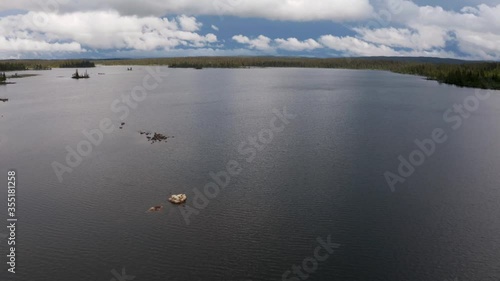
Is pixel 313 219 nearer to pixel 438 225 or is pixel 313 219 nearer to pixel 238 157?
pixel 438 225

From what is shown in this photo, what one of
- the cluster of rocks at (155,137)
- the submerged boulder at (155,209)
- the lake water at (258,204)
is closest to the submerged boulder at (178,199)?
the lake water at (258,204)

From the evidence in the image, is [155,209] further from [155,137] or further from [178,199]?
[155,137]

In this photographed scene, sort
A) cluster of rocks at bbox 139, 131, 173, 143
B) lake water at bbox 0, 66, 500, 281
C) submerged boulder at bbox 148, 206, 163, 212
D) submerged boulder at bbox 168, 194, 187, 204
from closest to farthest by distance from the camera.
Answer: lake water at bbox 0, 66, 500, 281, submerged boulder at bbox 148, 206, 163, 212, submerged boulder at bbox 168, 194, 187, 204, cluster of rocks at bbox 139, 131, 173, 143

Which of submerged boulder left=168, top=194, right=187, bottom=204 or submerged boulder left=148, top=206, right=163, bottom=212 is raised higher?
submerged boulder left=168, top=194, right=187, bottom=204

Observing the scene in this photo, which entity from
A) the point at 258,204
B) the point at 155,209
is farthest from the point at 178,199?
the point at 258,204

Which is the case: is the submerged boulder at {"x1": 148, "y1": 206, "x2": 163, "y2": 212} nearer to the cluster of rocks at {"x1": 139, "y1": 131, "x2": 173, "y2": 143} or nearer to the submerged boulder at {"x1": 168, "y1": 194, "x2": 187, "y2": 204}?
the submerged boulder at {"x1": 168, "y1": 194, "x2": 187, "y2": 204}

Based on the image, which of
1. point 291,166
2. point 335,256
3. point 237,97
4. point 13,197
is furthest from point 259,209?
point 237,97

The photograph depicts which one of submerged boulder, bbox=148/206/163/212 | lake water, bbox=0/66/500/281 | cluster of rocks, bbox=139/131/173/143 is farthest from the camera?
cluster of rocks, bbox=139/131/173/143

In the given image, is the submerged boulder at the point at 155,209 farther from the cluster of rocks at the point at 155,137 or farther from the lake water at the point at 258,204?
the cluster of rocks at the point at 155,137

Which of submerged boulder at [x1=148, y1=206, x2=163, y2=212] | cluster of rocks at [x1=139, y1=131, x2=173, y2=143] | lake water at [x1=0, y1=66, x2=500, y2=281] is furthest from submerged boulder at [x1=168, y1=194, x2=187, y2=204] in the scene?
cluster of rocks at [x1=139, y1=131, x2=173, y2=143]
